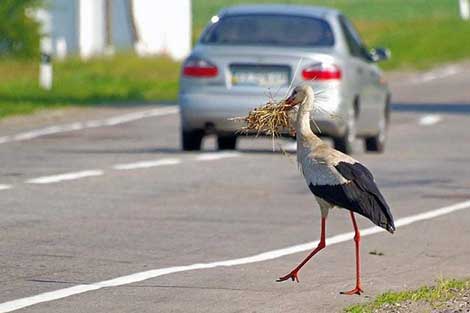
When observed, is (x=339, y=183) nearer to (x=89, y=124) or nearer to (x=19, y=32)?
(x=89, y=124)

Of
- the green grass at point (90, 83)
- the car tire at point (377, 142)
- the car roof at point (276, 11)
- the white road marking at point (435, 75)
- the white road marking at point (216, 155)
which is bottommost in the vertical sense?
the white road marking at point (435, 75)

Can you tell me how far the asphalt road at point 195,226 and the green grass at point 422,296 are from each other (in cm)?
17

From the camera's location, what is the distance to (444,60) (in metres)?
45.2

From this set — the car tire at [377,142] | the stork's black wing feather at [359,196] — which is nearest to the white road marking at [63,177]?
the car tire at [377,142]

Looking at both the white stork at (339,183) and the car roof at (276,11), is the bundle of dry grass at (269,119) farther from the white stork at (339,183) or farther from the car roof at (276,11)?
the car roof at (276,11)

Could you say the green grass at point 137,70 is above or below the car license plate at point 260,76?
below

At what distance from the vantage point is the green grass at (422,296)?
8.83 metres

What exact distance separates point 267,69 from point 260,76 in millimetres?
106

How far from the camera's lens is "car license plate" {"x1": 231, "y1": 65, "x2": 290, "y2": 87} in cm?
1823

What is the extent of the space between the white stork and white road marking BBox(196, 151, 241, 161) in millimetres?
8517

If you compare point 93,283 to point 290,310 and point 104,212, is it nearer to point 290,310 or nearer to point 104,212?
point 290,310

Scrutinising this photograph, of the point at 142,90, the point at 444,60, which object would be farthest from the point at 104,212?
the point at 444,60

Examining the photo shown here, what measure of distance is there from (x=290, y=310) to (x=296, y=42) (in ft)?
33.4

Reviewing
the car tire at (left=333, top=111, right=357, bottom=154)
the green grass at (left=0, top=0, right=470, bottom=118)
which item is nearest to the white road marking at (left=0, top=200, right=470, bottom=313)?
the car tire at (left=333, top=111, right=357, bottom=154)
